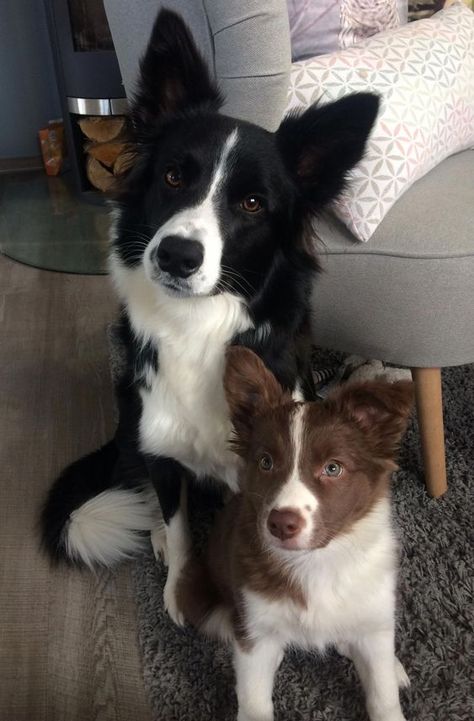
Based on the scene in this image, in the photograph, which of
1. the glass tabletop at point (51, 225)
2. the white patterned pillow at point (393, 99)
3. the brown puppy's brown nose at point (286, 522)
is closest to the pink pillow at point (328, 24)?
the white patterned pillow at point (393, 99)

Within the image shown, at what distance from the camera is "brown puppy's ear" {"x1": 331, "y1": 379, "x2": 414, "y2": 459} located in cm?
100

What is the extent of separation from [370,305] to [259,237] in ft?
1.27

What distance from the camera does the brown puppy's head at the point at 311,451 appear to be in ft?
3.22

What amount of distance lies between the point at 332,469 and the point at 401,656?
0.55 metres

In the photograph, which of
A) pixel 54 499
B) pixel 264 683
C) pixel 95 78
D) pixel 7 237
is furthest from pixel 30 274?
pixel 264 683

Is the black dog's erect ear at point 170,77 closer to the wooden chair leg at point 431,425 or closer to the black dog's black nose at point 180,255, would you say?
the black dog's black nose at point 180,255

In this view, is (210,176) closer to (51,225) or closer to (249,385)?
(249,385)

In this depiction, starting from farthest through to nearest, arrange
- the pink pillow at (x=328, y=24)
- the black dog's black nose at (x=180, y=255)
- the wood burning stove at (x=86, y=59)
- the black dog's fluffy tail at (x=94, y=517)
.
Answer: the wood burning stove at (x=86, y=59)
the pink pillow at (x=328, y=24)
the black dog's fluffy tail at (x=94, y=517)
the black dog's black nose at (x=180, y=255)

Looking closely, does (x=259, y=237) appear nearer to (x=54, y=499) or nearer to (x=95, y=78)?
(x=54, y=499)

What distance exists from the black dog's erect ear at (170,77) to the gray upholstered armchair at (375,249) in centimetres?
9

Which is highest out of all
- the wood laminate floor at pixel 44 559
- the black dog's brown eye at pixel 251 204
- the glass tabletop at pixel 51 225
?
the black dog's brown eye at pixel 251 204

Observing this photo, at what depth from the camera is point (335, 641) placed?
115 centimetres

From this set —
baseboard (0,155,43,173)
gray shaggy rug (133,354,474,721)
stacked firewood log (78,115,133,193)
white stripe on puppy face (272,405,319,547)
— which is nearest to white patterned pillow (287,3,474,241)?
white stripe on puppy face (272,405,319,547)

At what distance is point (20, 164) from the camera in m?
4.23
